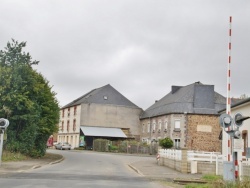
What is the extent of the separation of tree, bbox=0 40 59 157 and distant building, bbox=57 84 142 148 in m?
31.5

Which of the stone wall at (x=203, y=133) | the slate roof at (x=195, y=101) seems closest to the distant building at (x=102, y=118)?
the slate roof at (x=195, y=101)

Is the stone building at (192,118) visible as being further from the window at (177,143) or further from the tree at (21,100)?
the tree at (21,100)

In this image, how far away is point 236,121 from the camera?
11.8 metres

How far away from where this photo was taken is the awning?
2484 inches

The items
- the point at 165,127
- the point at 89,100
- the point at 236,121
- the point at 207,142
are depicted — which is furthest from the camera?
the point at 89,100

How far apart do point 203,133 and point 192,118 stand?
265 cm

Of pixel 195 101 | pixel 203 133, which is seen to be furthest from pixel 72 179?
pixel 195 101

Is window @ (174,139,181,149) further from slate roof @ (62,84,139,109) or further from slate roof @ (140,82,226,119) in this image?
slate roof @ (62,84,139,109)

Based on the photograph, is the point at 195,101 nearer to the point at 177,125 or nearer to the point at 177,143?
the point at 177,125

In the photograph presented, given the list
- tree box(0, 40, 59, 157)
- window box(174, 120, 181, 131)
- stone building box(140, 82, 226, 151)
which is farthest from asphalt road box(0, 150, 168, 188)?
window box(174, 120, 181, 131)

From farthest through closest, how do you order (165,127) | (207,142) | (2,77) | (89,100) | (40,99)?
(89,100)
(165,127)
(207,142)
(40,99)
(2,77)

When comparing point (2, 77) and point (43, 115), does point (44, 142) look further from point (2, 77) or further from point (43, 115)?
point (2, 77)

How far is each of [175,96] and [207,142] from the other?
10451mm

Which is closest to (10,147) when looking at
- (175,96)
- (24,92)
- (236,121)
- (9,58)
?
(24,92)
